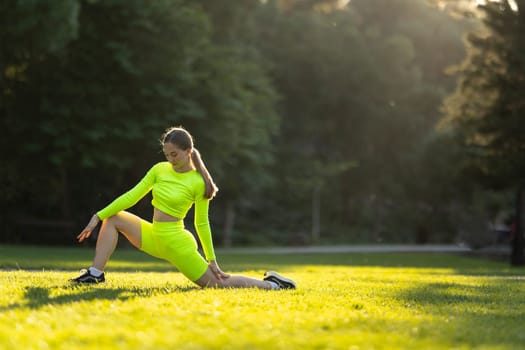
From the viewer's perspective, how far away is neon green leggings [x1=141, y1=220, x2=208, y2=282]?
344 inches

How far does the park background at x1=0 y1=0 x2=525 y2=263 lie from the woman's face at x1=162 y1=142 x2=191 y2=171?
15.9m

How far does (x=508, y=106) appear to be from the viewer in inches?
913

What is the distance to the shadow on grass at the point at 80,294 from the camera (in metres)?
6.69

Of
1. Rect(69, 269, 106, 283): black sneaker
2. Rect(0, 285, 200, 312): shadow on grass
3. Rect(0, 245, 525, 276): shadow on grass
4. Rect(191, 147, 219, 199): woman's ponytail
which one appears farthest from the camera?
Rect(0, 245, 525, 276): shadow on grass

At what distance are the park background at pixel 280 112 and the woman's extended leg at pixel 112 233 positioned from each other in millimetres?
15777

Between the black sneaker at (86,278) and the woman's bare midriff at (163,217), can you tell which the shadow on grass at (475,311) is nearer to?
the woman's bare midriff at (163,217)

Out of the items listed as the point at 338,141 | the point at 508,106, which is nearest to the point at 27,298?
the point at 508,106

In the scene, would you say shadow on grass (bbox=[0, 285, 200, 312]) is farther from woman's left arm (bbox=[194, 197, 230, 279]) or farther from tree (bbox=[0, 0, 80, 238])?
tree (bbox=[0, 0, 80, 238])

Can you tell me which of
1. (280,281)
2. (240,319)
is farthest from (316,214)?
(240,319)

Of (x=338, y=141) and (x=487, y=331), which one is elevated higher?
(x=338, y=141)

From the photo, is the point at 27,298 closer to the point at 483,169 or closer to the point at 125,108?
the point at 483,169

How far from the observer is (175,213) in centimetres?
879

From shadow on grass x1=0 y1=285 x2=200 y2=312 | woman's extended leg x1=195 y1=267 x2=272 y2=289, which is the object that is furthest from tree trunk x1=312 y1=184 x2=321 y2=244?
shadow on grass x1=0 y1=285 x2=200 y2=312

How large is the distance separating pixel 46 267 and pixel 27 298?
888 centimetres
